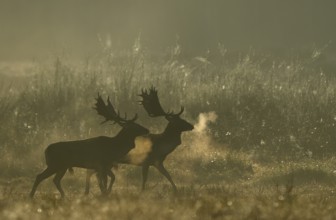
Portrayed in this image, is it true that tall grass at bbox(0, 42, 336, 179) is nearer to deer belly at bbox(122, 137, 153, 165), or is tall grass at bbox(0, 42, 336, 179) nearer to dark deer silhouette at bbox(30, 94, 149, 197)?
deer belly at bbox(122, 137, 153, 165)

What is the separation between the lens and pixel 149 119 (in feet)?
71.4

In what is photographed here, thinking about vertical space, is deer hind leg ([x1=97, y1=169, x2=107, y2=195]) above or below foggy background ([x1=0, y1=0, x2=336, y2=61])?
below

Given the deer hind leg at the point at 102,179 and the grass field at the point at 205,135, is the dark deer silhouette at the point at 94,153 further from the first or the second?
the grass field at the point at 205,135

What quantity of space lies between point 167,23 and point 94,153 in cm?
4465

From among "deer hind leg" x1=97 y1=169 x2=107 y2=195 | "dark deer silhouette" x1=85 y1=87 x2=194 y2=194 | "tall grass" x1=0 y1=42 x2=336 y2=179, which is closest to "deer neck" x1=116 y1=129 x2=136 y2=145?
"deer hind leg" x1=97 y1=169 x2=107 y2=195

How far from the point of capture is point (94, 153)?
42.3 feet

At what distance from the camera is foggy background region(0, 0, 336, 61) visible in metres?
49.3

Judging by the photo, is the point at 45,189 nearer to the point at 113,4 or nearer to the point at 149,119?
the point at 149,119

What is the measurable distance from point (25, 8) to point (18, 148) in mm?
37844

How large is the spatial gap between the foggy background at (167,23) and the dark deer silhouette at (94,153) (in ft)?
106

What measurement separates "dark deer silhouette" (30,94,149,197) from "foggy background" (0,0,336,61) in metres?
32.4

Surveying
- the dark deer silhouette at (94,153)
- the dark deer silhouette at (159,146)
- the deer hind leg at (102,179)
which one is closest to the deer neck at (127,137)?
the dark deer silhouette at (94,153)

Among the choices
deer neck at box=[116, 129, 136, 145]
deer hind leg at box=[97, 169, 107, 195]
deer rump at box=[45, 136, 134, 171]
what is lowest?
deer hind leg at box=[97, 169, 107, 195]

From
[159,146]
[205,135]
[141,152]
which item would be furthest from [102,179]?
[205,135]
